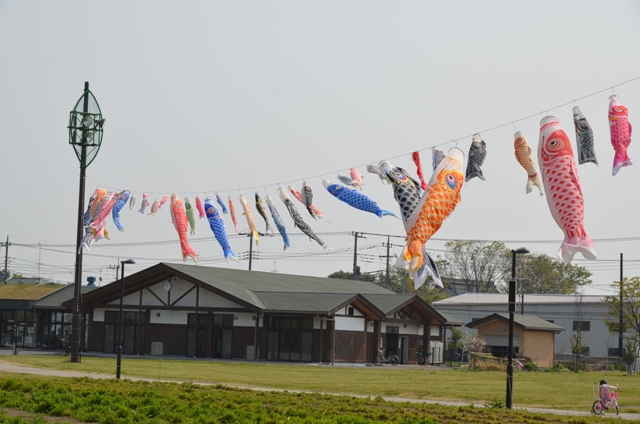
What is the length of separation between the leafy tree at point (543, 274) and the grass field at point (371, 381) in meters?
50.9

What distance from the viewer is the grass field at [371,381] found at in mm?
25141

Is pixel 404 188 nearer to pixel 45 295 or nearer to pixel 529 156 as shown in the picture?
pixel 529 156

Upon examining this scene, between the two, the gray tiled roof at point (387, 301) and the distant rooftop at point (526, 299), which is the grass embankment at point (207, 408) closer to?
the gray tiled roof at point (387, 301)

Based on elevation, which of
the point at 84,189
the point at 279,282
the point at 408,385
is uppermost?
the point at 84,189

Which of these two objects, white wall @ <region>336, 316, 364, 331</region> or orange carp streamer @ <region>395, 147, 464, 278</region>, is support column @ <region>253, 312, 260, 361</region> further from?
orange carp streamer @ <region>395, 147, 464, 278</region>

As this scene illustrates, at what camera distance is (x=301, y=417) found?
17594mm

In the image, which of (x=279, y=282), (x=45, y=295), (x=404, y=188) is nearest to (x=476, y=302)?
(x=279, y=282)

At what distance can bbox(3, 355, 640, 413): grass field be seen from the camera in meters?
25.1

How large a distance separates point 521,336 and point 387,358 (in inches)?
408

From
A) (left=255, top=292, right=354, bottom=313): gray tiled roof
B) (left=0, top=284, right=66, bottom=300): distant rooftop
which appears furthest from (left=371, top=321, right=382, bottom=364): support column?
(left=0, top=284, right=66, bottom=300): distant rooftop

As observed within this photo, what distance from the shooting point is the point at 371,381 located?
30.5m

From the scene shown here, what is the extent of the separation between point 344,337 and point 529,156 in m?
27.0

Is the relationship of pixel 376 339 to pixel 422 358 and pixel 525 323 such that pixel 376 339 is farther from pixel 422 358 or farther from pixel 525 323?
pixel 525 323

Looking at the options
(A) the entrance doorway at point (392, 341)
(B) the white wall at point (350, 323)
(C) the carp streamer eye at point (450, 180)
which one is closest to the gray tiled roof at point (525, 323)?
(A) the entrance doorway at point (392, 341)
